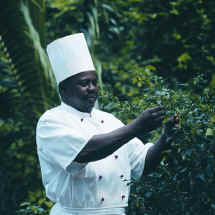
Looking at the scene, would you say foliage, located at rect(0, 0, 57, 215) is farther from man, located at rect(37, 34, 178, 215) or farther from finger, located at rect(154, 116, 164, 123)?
finger, located at rect(154, 116, 164, 123)

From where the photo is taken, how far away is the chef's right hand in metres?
2.81

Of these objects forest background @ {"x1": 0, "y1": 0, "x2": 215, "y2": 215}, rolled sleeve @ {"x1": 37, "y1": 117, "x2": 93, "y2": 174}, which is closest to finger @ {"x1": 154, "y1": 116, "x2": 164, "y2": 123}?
rolled sleeve @ {"x1": 37, "y1": 117, "x2": 93, "y2": 174}

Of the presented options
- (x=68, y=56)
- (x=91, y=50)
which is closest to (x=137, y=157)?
(x=68, y=56)

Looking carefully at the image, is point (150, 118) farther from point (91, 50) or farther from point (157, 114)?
point (91, 50)

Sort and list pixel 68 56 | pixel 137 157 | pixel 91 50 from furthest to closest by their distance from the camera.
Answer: pixel 91 50 < pixel 68 56 < pixel 137 157

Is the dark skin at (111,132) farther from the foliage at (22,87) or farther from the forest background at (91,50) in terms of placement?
the foliage at (22,87)

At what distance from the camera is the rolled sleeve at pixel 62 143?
2.93 meters

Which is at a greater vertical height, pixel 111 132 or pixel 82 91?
pixel 82 91

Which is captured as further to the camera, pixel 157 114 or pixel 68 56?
pixel 68 56

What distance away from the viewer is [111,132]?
291 centimetres

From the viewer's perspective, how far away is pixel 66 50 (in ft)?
11.8

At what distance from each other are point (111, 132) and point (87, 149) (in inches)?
6.7

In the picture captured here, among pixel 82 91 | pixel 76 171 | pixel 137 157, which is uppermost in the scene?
pixel 82 91

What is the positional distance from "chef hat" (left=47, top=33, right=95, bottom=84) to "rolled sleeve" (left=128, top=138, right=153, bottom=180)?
0.60m
